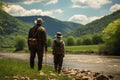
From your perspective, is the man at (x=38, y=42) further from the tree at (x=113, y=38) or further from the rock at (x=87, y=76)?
the tree at (x=113, y=38)

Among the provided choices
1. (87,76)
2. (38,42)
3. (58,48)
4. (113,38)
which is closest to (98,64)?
(87,76)

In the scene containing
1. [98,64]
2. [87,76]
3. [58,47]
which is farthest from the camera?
[98,64]

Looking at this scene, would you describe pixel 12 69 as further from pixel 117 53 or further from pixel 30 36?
pixel 117 53

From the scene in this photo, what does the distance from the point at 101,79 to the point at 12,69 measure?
1037 cm

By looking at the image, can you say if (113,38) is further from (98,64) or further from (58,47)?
(58,47)

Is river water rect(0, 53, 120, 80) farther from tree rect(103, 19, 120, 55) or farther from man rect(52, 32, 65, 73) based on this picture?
tree rect(103, 19, 120, 55)

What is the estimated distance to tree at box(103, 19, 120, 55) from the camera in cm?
10688

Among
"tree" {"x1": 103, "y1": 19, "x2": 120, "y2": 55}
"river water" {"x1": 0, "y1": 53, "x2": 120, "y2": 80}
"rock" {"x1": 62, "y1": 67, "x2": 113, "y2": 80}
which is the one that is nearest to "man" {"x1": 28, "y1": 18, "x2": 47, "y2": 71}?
"rock" {"x1": 62, "y1": 67, "x2": 113, "y2": 80}

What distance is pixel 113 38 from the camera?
110 m

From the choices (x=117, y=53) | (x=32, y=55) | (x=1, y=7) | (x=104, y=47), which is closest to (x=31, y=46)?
(x=32, y=55)

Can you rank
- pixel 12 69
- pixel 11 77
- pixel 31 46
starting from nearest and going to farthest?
pixel 11 77 → pixel 12 69 → pixel 31 46

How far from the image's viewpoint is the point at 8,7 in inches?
1324

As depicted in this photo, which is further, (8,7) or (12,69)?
(8,7)

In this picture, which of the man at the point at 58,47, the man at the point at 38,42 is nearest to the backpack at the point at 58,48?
the man at the point at 58,47
